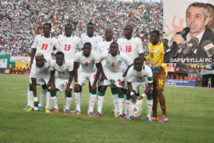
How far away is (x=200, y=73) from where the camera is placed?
29969mm

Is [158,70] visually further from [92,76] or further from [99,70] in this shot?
[92,76]

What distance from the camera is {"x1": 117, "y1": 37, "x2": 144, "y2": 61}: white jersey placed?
32.2 ft

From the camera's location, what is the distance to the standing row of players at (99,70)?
30.3 feet

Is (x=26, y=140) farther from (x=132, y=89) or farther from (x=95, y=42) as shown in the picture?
(x=95, y=42)

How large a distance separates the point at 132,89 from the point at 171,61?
71.7ft

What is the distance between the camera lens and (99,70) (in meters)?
9.53

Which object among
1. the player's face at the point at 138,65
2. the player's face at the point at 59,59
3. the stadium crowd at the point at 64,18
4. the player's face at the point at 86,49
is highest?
the stadium crowd at the point at 64,18

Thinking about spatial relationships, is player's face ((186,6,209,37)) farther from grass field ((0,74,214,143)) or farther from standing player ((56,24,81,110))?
grass field ((0,74,214,143))

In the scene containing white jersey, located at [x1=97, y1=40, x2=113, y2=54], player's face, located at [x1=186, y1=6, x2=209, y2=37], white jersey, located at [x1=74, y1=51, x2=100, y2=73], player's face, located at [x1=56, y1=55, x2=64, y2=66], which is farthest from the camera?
player's face, located at [x1=186, y1=6, x2=209, y2=37]

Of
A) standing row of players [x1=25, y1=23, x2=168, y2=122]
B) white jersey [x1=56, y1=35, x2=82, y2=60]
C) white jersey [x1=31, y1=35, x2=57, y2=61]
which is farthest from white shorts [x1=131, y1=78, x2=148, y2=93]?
white jersey [x1=31, y1=35, x2=57, y2=61]

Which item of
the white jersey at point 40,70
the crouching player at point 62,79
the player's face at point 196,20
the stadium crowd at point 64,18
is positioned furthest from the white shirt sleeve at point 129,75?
the stadium crowd at point 64,18

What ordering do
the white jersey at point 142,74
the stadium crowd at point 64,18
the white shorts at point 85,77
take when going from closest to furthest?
the white jersey at point 142,74, the white shorts at point 85,77, the stadium crowd at point 64,18

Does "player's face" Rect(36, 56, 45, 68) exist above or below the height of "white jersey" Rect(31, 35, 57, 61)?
below

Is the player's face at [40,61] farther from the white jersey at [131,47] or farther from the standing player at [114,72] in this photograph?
the white jersey at [131,47]
